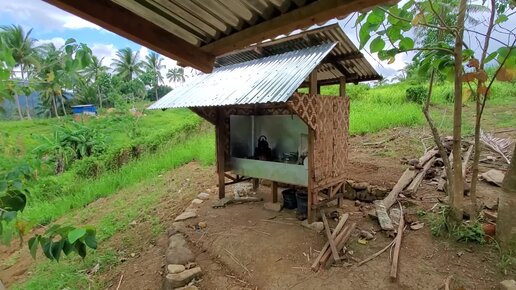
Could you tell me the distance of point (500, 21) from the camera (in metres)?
2.82

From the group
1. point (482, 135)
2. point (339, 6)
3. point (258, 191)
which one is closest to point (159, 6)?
point (339, 6)

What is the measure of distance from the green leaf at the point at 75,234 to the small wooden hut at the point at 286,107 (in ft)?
8.79

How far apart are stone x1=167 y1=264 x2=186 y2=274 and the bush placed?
1078cm

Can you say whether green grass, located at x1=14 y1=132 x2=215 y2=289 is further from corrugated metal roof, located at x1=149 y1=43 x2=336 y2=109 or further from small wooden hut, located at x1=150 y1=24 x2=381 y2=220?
corrugated metal roof, located at x1=149 y1=43 x2=336 y2=109

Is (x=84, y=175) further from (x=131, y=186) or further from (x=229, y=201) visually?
(x=229, y=201)

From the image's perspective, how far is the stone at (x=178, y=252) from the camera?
3947mm

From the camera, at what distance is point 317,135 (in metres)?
4.46

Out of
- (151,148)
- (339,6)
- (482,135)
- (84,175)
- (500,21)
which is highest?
(500,21)

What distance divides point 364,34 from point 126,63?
1548 inches

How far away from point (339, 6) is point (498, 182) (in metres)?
5.05

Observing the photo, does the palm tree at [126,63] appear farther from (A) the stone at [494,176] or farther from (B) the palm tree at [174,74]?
(A) the stone at [494,176]

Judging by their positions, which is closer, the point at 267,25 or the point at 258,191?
the point at 267,25

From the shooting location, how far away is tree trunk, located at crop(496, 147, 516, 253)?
3.20 meters

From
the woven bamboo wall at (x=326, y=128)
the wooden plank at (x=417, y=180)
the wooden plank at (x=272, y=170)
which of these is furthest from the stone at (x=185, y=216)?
the wooden plank at (x=417, y=180)
